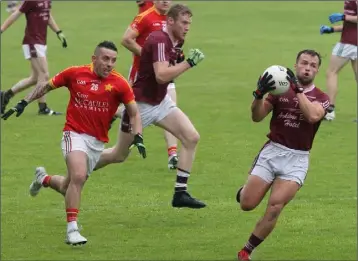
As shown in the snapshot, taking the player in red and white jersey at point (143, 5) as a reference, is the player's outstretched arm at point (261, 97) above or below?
above

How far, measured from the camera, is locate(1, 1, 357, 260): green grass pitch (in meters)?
12.4

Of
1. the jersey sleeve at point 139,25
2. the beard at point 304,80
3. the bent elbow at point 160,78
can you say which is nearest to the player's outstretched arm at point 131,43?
the jersey sleeve at point 139,25

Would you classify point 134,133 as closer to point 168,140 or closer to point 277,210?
point 277,210

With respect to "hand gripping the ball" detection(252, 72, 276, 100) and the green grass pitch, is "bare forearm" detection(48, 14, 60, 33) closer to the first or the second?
the green grass pitch

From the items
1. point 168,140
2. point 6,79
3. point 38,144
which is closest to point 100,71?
point 168,140

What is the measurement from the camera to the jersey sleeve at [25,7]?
68.8 feet

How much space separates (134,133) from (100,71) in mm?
806

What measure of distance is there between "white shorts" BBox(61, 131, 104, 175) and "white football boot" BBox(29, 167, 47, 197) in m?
1.16

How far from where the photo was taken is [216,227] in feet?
43.5

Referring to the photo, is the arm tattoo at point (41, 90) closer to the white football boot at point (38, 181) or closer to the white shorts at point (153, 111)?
the white football boot at point (38, 181)

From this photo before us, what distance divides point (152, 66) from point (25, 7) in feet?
24.6

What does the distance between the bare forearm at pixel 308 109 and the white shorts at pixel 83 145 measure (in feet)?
8.38

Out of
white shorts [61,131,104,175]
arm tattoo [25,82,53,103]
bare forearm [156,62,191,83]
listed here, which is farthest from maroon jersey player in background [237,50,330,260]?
arm tattoo [25,82,53,103]

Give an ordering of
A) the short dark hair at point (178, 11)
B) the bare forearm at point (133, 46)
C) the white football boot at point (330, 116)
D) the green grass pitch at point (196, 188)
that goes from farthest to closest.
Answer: the white football boot at point (330, 116) → the bare forearm at point (133, 46) → the short dark hair at point (178, 11) → the green grass pitch at point (196, 188)
